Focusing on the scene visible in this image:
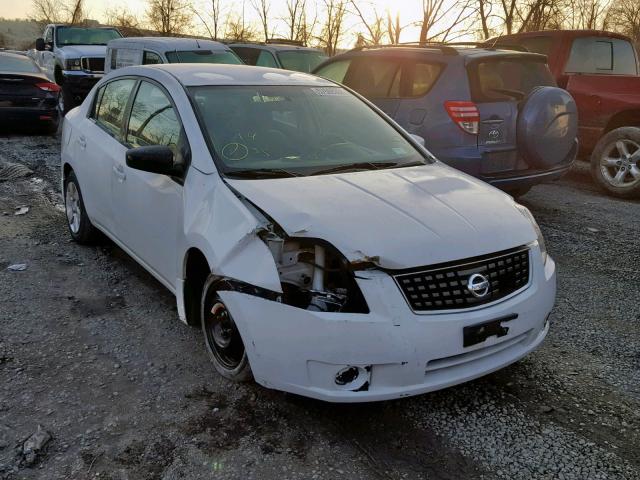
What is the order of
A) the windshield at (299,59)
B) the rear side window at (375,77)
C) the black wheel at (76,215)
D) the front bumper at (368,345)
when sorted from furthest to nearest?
the windshield at (299,59), the rear side window at (375,77), the black wheel at (76,215), the front bumper at (368,345)

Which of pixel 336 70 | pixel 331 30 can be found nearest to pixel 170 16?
pixel 331 30

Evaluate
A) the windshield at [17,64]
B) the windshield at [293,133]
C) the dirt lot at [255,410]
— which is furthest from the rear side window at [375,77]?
the windshield at [17,64]

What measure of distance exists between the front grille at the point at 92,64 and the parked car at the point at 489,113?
878cm

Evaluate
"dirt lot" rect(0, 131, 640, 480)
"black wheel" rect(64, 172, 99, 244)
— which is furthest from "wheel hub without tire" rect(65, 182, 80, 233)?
"dirt lot" rect(0, 131, 640, 480)

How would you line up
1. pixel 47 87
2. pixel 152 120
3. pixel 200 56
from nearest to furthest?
1. pixel 152 120
2. pixel 200 56
3. pixel 47 87

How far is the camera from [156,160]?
11.0 feet

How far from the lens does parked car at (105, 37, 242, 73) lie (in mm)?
8969

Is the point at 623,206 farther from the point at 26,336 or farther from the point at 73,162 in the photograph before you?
the point at 26,336

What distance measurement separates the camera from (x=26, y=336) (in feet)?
12.0

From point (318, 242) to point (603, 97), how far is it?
6211mm

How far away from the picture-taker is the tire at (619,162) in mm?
7168

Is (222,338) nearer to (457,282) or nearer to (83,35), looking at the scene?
(457,282)

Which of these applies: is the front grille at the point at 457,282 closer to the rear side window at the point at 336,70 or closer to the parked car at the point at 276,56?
the rear side window at the point at 336,70

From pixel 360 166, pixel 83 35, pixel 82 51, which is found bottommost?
pixel 360 166
